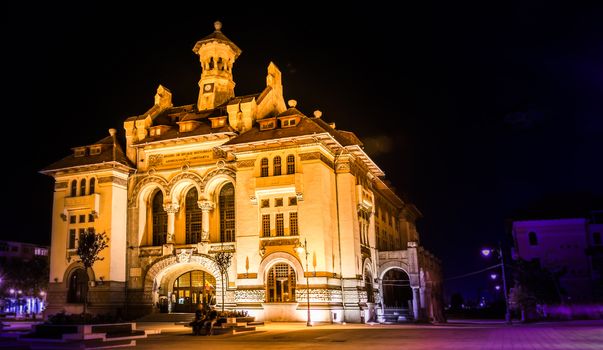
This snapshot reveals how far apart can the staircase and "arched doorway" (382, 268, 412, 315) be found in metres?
16.9

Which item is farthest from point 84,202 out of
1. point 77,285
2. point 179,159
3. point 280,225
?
point 280,225

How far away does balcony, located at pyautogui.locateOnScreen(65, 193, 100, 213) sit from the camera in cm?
4850

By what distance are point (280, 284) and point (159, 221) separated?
530 inches

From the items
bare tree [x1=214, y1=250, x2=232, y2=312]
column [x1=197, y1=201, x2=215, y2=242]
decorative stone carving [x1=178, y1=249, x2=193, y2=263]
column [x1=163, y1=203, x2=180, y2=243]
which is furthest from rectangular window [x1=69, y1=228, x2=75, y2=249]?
bare tree [x1=214, y1=250, x2=232, y2=312]

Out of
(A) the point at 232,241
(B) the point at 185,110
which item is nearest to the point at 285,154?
(A) the point at 232,241

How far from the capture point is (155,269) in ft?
157

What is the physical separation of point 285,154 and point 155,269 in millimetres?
14912

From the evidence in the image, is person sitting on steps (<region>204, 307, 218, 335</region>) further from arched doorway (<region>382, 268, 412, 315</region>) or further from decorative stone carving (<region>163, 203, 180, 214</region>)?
arched doorway (<region>382, 268, 412, 315</region>)

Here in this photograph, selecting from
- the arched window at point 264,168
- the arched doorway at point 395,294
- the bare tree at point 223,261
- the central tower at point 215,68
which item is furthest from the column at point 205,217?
the arched doorway at point 395,294

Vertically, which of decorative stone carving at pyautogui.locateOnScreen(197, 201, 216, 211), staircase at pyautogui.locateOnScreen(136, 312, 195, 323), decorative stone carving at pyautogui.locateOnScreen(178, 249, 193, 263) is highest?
decorative stone carving at pyautogui.locateOnScreen(197, 201, 216, 211)

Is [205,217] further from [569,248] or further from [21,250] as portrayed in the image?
[21,250]

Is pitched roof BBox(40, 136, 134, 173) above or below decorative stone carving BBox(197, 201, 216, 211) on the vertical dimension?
above

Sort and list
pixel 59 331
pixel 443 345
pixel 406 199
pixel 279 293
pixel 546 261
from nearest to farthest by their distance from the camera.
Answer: pixel 443 345
pixel 59 331
pixel 279 293
pixel 546 261
pixel 406 199

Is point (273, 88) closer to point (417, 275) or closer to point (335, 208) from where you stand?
point (335, 208)
